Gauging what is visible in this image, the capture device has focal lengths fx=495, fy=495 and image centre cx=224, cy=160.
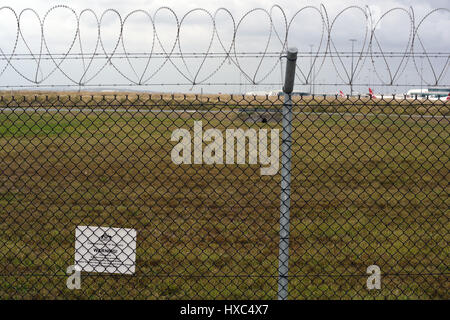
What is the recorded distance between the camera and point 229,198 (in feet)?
32.1

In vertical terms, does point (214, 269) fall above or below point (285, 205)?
below

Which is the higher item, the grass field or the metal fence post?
the metal fence post

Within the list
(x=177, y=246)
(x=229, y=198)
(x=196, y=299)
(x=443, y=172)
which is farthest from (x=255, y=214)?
(x=443, y=172)

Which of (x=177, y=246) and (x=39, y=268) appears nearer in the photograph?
(x=39, y=268)

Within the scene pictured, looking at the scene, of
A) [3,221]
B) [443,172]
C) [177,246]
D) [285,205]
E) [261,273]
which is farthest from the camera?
[443,172]

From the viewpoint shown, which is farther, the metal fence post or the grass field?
the grass field

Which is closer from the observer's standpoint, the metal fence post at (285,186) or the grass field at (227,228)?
the metal fence post at (285,186)

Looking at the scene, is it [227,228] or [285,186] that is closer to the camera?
[285,186]

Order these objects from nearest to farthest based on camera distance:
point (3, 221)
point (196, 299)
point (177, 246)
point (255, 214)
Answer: point (196, 299) < point (177, 246) < point (3, 221) < point (255, 214)

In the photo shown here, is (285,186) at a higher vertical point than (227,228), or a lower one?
higher

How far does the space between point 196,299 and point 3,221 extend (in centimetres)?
430

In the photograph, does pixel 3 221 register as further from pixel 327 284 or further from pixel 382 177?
pixel 382 177

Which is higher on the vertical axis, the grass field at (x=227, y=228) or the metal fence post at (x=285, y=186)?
the metal fence post at (x=285, y=186)

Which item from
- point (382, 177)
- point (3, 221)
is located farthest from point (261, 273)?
point (382, 177)
